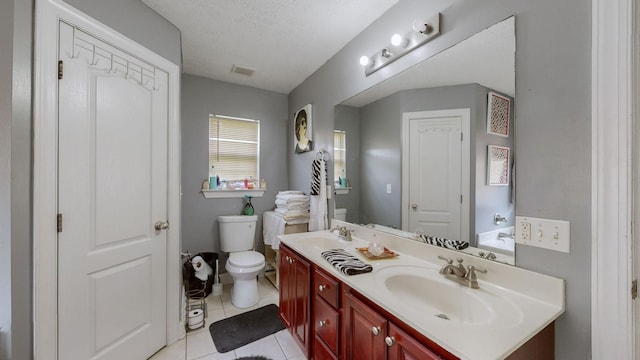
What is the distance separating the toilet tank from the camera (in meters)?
2.74

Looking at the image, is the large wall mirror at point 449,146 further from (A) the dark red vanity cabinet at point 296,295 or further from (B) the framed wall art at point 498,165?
(A) the dark red vanity cabinet at point 296,295

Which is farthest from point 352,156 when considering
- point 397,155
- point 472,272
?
point 472,272

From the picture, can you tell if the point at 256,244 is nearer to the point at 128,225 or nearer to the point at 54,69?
the point at 128,225

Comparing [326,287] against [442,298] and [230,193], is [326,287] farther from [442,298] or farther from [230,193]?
[230,193]

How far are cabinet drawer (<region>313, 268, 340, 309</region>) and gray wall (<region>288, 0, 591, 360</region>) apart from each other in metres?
0.82

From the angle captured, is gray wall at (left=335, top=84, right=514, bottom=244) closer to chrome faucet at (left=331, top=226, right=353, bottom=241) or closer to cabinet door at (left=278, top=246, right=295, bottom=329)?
chrome faucet at (left=331, top=226, right=353, bottom=241)

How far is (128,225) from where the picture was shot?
1608 mm

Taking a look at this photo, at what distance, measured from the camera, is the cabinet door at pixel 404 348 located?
787 mm

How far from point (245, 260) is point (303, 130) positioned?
4.98 ft

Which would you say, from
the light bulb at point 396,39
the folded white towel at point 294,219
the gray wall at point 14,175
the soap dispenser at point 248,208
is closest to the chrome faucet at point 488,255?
the light bulb at point 396,39

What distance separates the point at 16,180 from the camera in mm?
1093

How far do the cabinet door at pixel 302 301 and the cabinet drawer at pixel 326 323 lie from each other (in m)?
0.08

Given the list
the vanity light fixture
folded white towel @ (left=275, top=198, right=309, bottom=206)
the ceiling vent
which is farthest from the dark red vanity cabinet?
the ceiling vent

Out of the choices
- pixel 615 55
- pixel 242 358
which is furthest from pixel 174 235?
pixel 615 55
